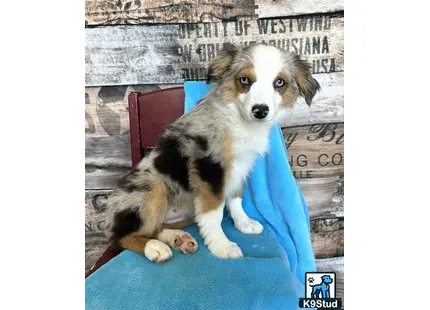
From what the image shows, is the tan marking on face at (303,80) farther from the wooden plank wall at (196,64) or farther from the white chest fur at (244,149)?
the white chest fur at (244,149)

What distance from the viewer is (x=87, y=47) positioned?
1.80 metres

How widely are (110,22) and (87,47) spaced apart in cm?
17

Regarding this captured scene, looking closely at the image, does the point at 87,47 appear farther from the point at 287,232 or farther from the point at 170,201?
the point at 287,232

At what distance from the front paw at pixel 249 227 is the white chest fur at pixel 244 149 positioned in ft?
0.68

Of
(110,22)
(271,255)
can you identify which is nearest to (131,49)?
(110,22)

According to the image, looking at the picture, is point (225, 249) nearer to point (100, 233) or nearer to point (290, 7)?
point (100, 233)

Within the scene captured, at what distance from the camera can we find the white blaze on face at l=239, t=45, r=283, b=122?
63.9 inches

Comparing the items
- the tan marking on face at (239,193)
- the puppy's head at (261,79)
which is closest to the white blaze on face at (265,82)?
the puppy's head at (261,79)

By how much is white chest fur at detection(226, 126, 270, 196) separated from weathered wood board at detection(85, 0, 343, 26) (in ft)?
1.90

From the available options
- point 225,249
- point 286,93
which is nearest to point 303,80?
point 286,93

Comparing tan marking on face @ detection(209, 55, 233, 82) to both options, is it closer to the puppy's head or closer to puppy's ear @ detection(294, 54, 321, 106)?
the puppy's head

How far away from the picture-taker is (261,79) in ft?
5.48

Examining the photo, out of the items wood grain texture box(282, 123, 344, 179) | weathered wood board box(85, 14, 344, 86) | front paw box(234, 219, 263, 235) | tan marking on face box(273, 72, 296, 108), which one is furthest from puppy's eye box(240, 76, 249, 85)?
front paw box(234, 219, 263, 235)

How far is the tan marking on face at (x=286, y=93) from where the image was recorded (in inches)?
67.6
